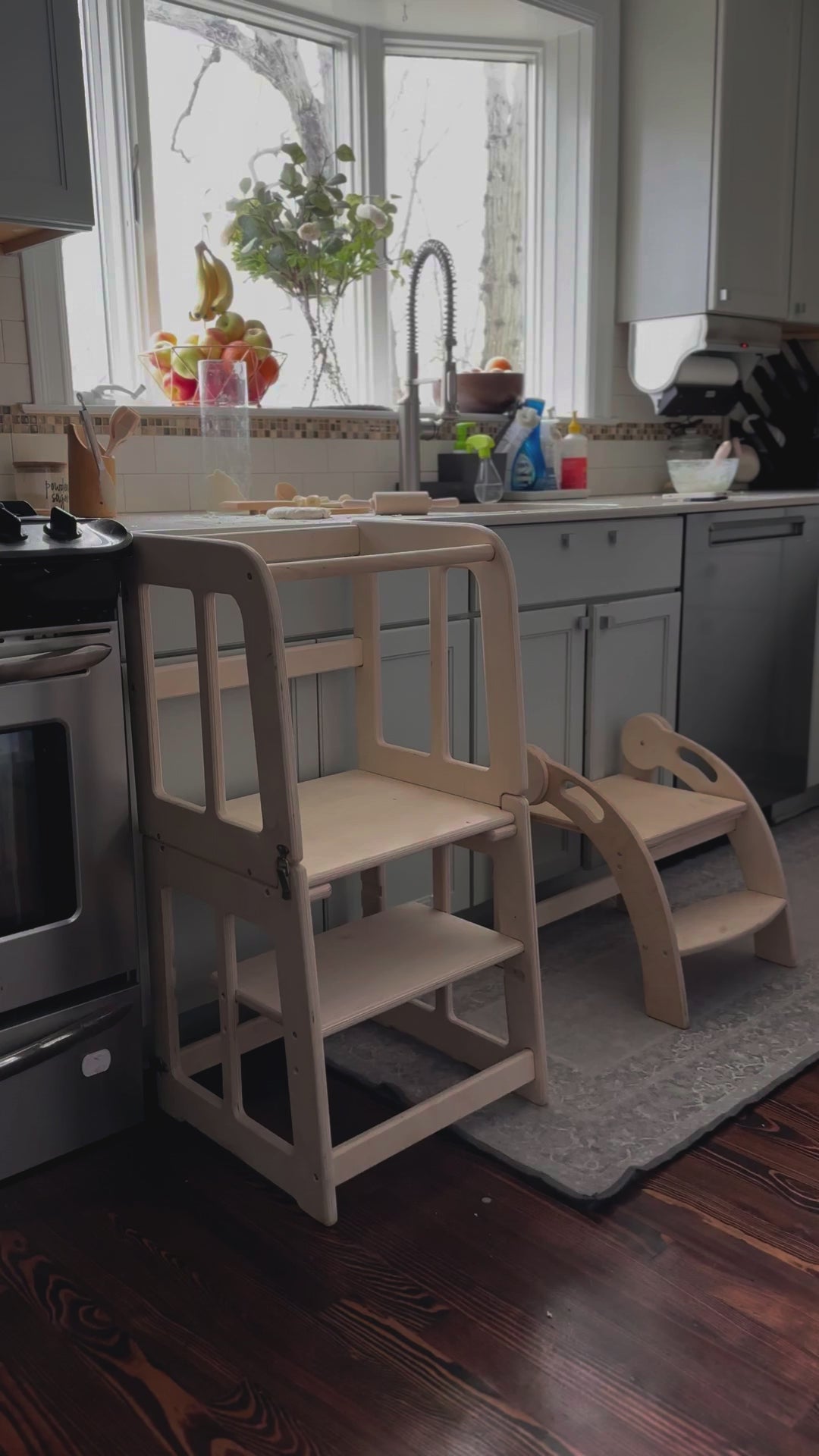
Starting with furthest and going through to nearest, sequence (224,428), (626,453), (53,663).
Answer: (626,453)
(224,428)
(53,663)

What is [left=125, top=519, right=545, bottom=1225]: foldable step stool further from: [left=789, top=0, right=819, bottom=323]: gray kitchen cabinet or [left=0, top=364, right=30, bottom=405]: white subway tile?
[left=789, top=0, right=819, bottom=323]: gray kitchen cabinet

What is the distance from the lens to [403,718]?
2.25 meters

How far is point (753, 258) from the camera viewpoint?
347 cm

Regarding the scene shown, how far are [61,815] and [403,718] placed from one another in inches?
30.1

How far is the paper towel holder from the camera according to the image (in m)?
3.49

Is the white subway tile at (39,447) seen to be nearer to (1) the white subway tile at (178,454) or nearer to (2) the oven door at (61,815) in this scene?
(1) the white subway tile at (178,454)

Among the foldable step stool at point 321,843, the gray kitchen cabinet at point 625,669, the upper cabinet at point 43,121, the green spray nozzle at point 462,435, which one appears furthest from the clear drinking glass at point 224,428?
the gray kitchen cabinet at point 625,669

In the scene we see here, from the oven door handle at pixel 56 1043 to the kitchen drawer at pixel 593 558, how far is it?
3.97 feet

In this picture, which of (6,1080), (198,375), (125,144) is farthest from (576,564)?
(6,1080)

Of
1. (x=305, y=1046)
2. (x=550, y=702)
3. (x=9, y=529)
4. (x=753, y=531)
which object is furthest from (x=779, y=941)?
(x=9, y=529)

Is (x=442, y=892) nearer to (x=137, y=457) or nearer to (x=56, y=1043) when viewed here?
(x=56, y=1043)

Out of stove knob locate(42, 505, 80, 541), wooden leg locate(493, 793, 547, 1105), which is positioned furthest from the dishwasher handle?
stove knob locate(42, 505, 80, 541)

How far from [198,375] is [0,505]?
92cm

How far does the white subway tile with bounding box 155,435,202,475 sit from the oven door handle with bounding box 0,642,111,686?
41.4 inches
